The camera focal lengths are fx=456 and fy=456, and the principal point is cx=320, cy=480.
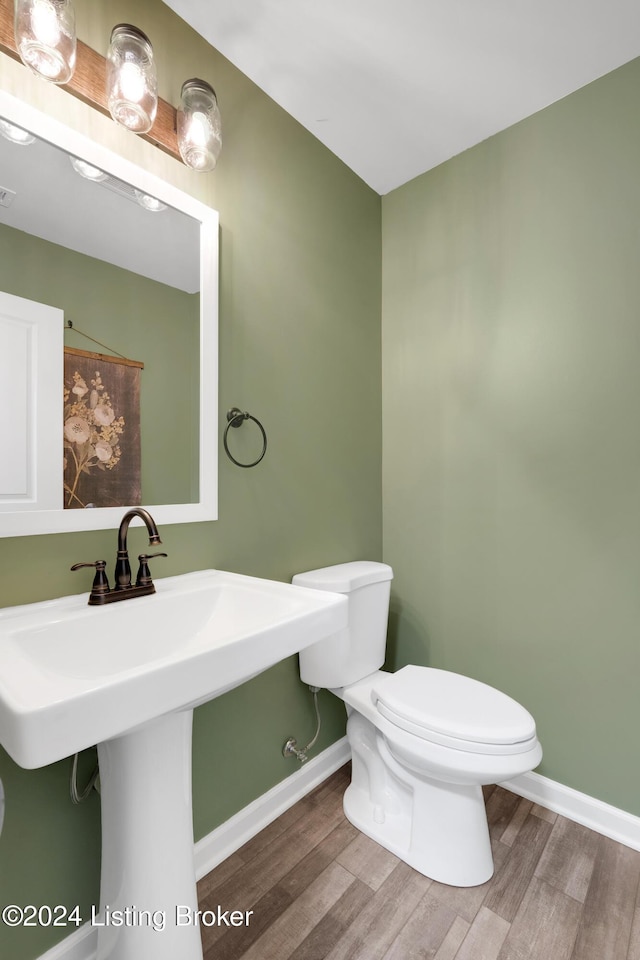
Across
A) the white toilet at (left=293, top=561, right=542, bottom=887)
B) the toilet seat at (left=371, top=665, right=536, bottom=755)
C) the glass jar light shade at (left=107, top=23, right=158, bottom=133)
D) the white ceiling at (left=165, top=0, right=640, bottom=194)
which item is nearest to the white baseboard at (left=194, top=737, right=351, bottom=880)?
the white toilet at (left=293, top=561, right=542, bottom=887)

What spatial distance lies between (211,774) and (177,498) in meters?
0.85

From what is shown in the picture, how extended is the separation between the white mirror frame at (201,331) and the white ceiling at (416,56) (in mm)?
467

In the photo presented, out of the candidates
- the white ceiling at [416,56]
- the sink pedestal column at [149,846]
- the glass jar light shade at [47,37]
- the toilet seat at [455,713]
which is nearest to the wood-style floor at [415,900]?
the sink pedestal column at [149,846]

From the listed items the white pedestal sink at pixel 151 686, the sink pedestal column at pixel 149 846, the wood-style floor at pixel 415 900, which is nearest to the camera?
the white pedestal sink at pixel 151 686

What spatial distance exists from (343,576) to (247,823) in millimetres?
847

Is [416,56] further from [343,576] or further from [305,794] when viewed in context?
[305,794]

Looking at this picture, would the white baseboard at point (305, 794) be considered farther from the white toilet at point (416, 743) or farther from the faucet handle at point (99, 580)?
the faucet handle at point (99, 580)

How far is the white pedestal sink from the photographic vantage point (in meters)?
0.74

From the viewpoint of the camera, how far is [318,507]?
5.86ft

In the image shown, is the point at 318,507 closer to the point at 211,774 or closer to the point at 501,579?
the point at 501,579

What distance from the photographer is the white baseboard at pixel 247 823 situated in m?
1.10

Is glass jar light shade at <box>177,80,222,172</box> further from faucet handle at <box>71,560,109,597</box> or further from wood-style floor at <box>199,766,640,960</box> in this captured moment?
wood-style floor at <box>199,766,640,960</box>

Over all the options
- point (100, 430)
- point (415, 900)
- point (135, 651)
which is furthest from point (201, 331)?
point (415, 900)

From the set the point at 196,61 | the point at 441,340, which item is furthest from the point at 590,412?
the point at 196,61
